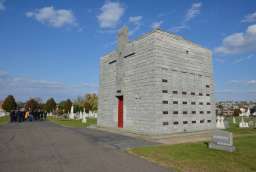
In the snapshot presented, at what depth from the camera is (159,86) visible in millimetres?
14922

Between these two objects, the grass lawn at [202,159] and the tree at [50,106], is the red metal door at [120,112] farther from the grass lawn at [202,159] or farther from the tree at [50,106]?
the tree at [50,106]

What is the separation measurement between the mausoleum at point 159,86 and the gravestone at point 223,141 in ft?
16.9

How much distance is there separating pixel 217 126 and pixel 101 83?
13.1 m

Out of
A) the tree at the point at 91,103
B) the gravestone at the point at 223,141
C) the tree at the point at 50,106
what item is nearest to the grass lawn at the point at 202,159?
the gravestone at the point at 223,141

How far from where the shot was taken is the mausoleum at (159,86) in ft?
49.4

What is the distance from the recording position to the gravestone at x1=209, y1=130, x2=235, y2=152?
29.5 ft

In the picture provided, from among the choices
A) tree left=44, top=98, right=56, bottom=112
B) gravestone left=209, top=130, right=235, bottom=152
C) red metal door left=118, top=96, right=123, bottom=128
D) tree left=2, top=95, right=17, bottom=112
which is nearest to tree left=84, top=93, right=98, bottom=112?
tree left=44, top=98, right=56, bottom=112

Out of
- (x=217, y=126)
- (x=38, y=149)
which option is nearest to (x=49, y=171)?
(x=38, y=149)

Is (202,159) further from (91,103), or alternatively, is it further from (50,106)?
(50,106)

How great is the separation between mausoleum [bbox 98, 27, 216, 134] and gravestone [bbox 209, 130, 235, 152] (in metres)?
5.16

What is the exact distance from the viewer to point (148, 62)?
15570 mm

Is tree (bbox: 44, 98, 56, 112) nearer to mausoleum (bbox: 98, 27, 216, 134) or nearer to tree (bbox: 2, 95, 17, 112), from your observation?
tree (bbox: 2, 95, 17, 112)

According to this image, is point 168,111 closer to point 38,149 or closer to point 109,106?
point 109,106

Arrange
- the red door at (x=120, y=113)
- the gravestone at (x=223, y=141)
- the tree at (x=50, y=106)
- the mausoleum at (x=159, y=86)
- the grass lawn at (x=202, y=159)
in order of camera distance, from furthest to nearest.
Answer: the tree at (x=50, y=106) → the red door at (x=120, y=113) → the mausoleum at (x=159, y=86) → the gravestone at (x=223, y=141) → the grass lawn at (x=202, y=159)
